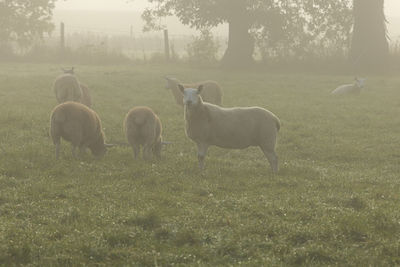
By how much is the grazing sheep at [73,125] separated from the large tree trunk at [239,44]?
69.9 feet

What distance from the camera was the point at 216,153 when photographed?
11773 mm

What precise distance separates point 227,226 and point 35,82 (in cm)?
1718

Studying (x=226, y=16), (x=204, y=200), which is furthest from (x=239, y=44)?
(x=204, y=200)

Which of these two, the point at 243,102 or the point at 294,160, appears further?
the point at 243,102

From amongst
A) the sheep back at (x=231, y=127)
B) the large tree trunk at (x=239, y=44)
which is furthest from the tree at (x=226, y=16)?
the sheep back at (x=231, y=127)

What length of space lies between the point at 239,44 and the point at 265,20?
2080 millimetres

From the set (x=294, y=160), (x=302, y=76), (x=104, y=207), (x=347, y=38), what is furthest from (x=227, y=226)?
(x=347, y=38)

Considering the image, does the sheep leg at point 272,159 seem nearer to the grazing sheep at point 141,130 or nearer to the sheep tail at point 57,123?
the grazing sheep at point 141,130

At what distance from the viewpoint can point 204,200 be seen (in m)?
7.95

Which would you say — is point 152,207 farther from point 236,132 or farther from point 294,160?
point 294,160

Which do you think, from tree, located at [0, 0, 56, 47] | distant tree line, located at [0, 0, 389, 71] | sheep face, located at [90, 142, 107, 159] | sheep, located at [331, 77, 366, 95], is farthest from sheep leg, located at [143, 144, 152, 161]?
tree, located at [0, 0, 56, 47]

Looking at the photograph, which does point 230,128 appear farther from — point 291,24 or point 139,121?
point 291,24

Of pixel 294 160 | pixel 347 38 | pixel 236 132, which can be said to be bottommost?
pixel 294 160

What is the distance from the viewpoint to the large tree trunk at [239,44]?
1217 inches
